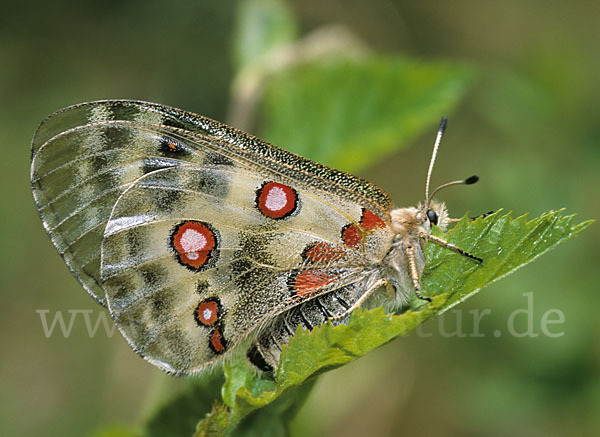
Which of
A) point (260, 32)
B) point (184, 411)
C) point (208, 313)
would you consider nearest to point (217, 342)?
point (208, 313)

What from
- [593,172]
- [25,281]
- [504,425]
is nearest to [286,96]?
[593,172]

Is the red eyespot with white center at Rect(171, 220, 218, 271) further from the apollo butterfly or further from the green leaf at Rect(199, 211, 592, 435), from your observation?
the green leaf at Rect(199, 211, 592, 435)

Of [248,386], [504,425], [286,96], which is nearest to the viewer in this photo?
[248,386]

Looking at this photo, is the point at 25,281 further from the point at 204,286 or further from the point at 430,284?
the point at 430,284

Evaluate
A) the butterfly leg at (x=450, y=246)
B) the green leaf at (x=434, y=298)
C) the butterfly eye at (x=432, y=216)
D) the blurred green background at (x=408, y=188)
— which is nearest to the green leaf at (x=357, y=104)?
the blurred green background at (x=408, y=188)

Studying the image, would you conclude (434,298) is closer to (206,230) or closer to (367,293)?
(367,293)

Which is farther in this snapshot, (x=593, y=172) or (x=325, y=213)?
(x=593, y=172)
